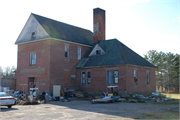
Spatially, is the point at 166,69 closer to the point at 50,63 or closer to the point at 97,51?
the point at 97,51

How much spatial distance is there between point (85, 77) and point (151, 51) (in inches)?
1368

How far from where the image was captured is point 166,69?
58.3 m

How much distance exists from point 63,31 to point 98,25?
6.58 m

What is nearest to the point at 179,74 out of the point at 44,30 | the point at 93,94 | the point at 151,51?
the point at 151,51

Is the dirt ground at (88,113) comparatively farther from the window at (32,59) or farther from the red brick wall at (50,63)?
the window at (32,59)

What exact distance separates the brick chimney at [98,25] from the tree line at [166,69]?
92.1 feet

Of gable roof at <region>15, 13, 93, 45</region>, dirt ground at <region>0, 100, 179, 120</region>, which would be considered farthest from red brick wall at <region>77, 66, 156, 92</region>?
dirt ground at <region>0, 100, 179, 120</region>

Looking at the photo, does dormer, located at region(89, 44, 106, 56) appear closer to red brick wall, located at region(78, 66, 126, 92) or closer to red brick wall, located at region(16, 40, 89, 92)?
red brick wall, located at region(16, 40, 89, 92)

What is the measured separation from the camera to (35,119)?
12.9 metres

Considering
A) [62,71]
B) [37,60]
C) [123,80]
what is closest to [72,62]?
[62,71]

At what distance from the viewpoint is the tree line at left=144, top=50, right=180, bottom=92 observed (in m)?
56.5

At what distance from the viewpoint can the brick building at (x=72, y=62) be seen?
28984 mm

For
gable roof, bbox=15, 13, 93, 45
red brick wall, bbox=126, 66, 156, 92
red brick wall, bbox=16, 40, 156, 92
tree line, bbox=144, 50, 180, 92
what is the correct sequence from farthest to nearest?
tree line, bbox=144, 50, 180, 92 → gable roof, bbox=15, 13, 93, 45 → red brick wall, bbox=16, 40, 156, 92 → red brick wall, bbox=126, 66, 156, 92

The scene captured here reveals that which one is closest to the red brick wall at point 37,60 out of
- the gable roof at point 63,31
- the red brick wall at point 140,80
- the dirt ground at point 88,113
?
the gable roof at point 63,31
